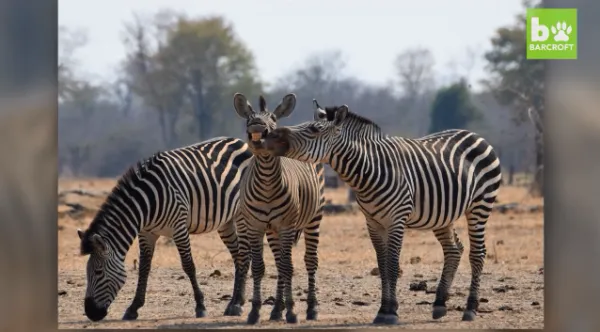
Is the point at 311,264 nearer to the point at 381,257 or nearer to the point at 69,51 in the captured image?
the point at 381,257

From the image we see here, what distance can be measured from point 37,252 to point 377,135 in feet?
9.07

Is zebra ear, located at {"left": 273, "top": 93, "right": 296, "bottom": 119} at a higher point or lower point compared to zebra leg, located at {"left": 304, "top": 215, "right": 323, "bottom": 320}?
higher

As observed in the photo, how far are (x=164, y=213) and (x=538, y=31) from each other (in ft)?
10.7

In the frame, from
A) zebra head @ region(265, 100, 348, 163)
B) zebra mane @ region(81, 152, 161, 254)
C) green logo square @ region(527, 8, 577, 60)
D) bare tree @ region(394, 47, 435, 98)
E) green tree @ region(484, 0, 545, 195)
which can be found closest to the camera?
green logo square @ region(527, 8, 577, 60)

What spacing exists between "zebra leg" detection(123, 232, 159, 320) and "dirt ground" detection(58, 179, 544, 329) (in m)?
0.13

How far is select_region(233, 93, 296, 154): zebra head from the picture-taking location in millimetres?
7367

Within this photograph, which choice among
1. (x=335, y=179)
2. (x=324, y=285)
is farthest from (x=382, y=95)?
(x=324, y=285)

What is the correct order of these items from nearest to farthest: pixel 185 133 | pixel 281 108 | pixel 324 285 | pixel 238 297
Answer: pixel 281 108 → pixel 238 297 → pixel 324 285 → pixel 185 133

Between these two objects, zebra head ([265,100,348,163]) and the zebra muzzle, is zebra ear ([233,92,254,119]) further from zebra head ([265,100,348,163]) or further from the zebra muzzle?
zebra head ([265,100,348,163])

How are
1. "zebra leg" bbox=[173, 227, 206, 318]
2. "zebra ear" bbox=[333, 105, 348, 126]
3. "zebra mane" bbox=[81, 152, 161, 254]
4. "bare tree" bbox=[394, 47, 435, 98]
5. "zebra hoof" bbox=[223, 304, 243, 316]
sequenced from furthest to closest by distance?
"bare tree" bbox=[394, 47, 435, 98] < "zebra hoof" bbox=[223, 304, 243, 316] < "zebra leg" bbox=[173, 227, 206, 318] < "zebra mane" bbox=[81, 152, 161, 254] < "zebra ear" bbox=[333, 105, 348, 126]

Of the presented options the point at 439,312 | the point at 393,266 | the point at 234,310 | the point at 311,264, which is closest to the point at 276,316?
the point at 311,264

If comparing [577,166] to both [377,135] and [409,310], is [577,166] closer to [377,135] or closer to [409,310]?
[377,135]

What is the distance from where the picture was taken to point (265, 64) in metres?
34.6

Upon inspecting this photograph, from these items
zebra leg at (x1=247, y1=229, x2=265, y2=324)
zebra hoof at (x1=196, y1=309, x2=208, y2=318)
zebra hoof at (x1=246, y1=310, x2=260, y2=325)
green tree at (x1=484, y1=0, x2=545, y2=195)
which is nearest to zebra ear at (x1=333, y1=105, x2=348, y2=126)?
zebra leg at (x1=247, y1=229, x2=265, y2=324)
